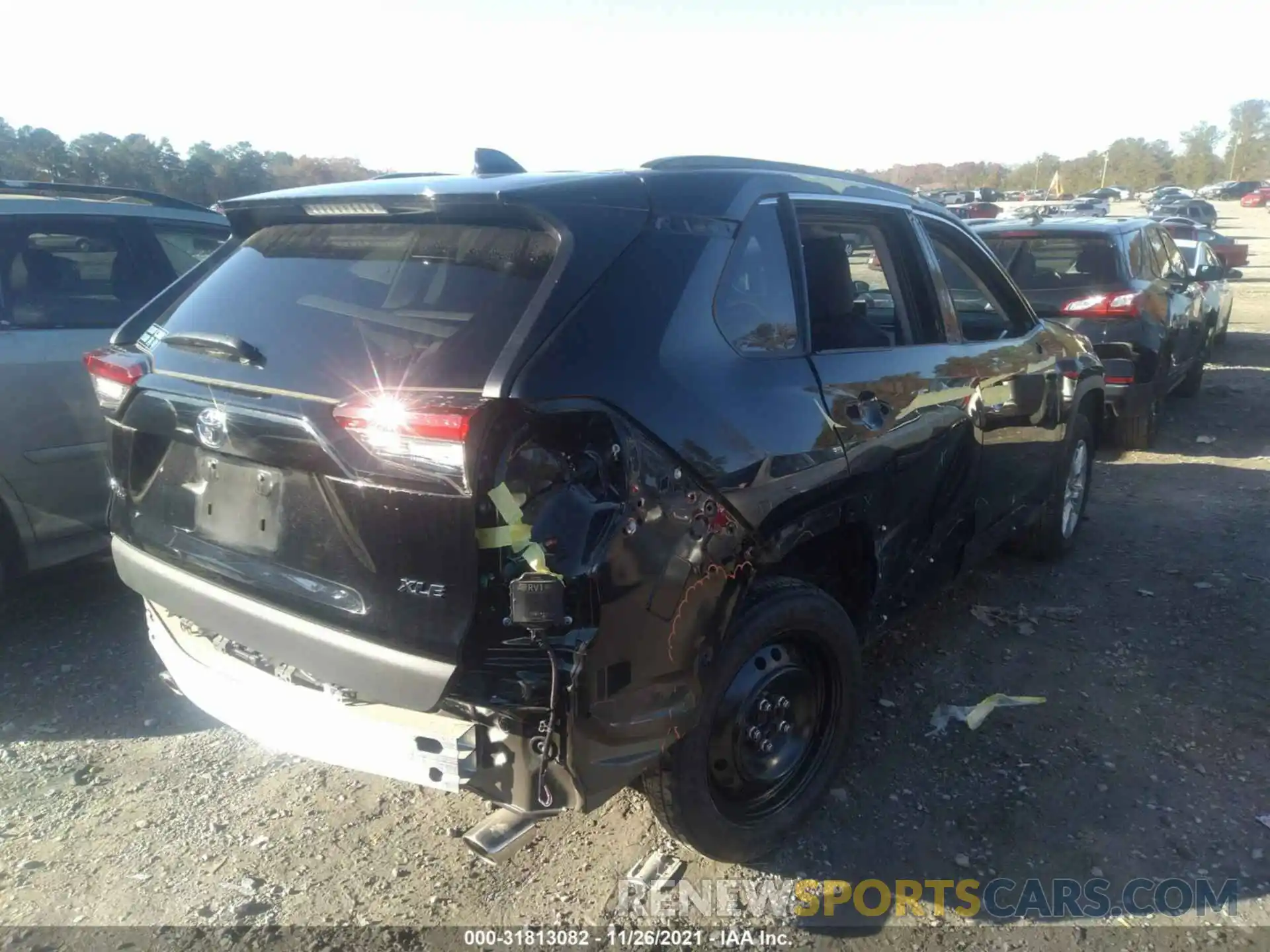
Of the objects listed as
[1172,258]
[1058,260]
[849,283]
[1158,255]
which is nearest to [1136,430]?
[1058,260]

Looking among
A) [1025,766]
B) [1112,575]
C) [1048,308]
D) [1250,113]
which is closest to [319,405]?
[1025,766]

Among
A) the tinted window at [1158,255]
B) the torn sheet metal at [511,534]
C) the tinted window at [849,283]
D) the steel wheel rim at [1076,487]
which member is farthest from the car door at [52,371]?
the tinted window at [1158,255]

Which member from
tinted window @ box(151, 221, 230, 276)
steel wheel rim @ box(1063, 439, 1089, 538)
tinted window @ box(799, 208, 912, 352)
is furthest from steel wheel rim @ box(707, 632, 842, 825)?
→ tinted window @ box(151, 221, 230, 276)

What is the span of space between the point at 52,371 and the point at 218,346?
2.21 metres

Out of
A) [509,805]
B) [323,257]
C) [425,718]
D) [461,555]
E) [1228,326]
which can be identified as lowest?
→ [1228,326]

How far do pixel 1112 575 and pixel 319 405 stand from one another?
175 inches

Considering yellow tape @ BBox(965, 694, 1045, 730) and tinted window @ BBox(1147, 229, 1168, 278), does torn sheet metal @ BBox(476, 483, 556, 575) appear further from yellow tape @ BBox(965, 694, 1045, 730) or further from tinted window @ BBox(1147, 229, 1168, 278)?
tinted window @ BBox(1147, 229, 1168, 278)

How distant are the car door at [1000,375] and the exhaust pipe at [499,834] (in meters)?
2.26

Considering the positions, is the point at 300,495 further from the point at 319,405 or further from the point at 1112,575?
the point at 1112,575

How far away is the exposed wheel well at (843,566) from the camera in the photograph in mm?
2977

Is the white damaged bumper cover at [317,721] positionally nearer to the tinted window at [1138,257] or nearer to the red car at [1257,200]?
the tinted window at [1138,257]

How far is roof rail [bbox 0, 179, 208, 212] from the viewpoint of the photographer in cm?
486

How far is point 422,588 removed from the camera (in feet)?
6.98

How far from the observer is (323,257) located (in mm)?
2664
